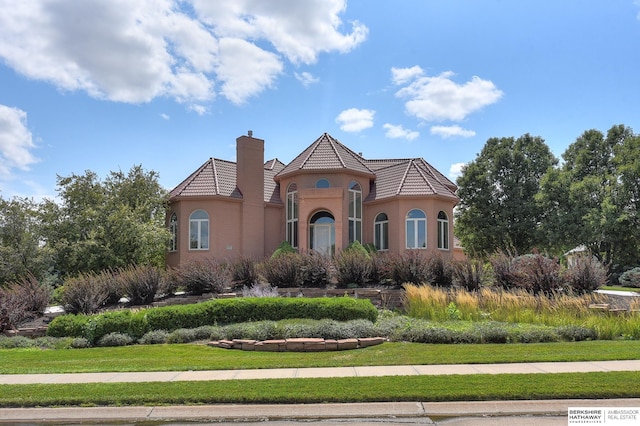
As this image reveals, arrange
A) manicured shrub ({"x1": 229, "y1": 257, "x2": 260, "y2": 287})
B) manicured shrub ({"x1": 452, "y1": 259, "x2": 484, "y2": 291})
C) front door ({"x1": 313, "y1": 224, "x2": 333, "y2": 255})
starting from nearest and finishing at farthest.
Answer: manicured shrub ({"x1": 452, "y1": 259, "x2": 484, "y2": 291})
manicured shrub ({"x1": 229, "y1": 257, "x2": 260, "y2": 287})
front door ({"x1": 313, "y1": 224, "x2": 333, "y2": 255})

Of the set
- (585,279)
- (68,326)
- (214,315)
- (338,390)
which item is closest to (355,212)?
(585,279)

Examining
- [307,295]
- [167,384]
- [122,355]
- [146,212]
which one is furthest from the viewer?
[146,212]

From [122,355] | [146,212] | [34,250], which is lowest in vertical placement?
[122,355]

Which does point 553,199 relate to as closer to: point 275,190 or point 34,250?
point 275,190

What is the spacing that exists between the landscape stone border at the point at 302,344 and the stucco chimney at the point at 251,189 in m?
14.5

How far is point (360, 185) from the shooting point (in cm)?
2745

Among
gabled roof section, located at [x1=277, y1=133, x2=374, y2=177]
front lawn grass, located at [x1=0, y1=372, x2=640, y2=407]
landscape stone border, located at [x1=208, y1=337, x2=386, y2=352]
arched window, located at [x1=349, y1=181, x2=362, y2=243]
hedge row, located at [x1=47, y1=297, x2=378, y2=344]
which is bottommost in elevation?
landscape stone border, located at [x1=208, y1=337, x2=386, y2=352]

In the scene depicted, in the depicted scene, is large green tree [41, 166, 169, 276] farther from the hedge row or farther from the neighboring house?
the hedge row

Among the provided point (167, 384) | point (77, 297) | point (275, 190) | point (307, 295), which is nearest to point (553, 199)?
point (275, 190)

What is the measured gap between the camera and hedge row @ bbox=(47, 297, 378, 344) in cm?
1346

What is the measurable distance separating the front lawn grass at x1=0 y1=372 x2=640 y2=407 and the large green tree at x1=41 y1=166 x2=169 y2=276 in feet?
50.0

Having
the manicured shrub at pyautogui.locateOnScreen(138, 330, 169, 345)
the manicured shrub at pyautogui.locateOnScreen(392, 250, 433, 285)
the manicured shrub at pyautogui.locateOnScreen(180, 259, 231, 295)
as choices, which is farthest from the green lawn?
the manicured shrub at pyautogui.locateOnScreen(180, 259, 231, 295)

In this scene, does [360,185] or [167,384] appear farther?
[360,185]

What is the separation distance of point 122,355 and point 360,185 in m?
18.0
